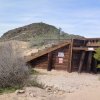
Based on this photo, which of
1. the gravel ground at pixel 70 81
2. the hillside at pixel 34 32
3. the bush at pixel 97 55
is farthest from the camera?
the hillside at pixel 34 32

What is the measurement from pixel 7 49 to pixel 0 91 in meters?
3.49

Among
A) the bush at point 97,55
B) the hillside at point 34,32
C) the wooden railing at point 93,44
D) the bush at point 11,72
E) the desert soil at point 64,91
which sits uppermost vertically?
the hillside at point 34,32

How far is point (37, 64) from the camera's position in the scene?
26203 millimetres

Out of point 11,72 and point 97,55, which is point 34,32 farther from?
point 11,72

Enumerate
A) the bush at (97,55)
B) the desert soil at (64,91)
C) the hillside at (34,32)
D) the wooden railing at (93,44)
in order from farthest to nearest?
the hillside at (34,32)
the wooden railing at (93,44)
the bush at (97,55)
the desert soil at (64,91)

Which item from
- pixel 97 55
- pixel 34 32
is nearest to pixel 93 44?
pixel 97 55

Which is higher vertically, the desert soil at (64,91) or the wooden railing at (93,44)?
the wooden railing at (93,44)

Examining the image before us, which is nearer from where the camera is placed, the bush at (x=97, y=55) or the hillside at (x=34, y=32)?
the bush at (x=97, y=55)

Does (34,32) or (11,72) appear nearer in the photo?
(11,72)

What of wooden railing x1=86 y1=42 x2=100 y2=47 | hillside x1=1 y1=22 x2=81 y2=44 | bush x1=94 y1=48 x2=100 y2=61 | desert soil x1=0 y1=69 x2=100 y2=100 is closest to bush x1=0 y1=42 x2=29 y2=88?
desert soil x1=0 y1=69 x2=100 y2=100

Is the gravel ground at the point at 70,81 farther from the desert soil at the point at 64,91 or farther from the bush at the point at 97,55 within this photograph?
the bush at the point at 97,55

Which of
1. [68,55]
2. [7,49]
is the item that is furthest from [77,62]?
[7,49]

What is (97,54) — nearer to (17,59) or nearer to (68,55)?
(68,55)

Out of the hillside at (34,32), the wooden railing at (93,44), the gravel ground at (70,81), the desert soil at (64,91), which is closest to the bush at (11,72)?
the desert soil at (64,91)
